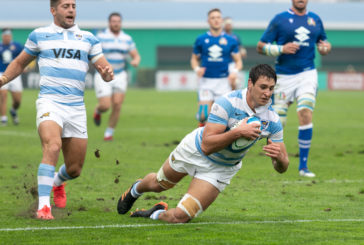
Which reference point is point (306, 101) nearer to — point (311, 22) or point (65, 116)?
point (311, 22)

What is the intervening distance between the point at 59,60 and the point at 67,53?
12cm

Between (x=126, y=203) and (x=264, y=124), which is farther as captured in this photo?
(x=126, y=203)

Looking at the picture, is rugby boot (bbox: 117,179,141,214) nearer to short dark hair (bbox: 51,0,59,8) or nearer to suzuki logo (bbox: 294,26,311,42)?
short dark hair (bbox: 51,0,59,8)

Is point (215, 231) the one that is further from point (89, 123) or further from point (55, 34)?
point (89, 123)

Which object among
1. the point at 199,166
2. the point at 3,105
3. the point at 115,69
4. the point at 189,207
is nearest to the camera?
the point at 189,207

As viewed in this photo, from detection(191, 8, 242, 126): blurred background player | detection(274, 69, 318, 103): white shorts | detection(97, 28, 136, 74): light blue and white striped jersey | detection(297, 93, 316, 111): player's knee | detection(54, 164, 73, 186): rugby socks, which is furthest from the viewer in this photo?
detection(97, 28, 136, 74): light blue and white striped jersey

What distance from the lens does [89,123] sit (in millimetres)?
20219

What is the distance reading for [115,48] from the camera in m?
15.8

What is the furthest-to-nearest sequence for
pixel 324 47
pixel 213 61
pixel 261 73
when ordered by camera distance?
pixel 213 61, pixel 324 47, pixel 261 73

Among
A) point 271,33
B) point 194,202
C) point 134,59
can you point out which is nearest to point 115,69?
point 134,59

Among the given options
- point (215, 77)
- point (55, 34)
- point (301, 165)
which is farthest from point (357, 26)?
point (55, 34)

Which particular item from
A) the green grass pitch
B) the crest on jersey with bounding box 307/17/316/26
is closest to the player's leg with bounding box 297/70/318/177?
the green grass pitch

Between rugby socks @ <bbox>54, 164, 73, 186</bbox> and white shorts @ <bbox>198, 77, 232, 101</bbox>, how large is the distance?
22.5 feet

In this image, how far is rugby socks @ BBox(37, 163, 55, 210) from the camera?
280 inches
